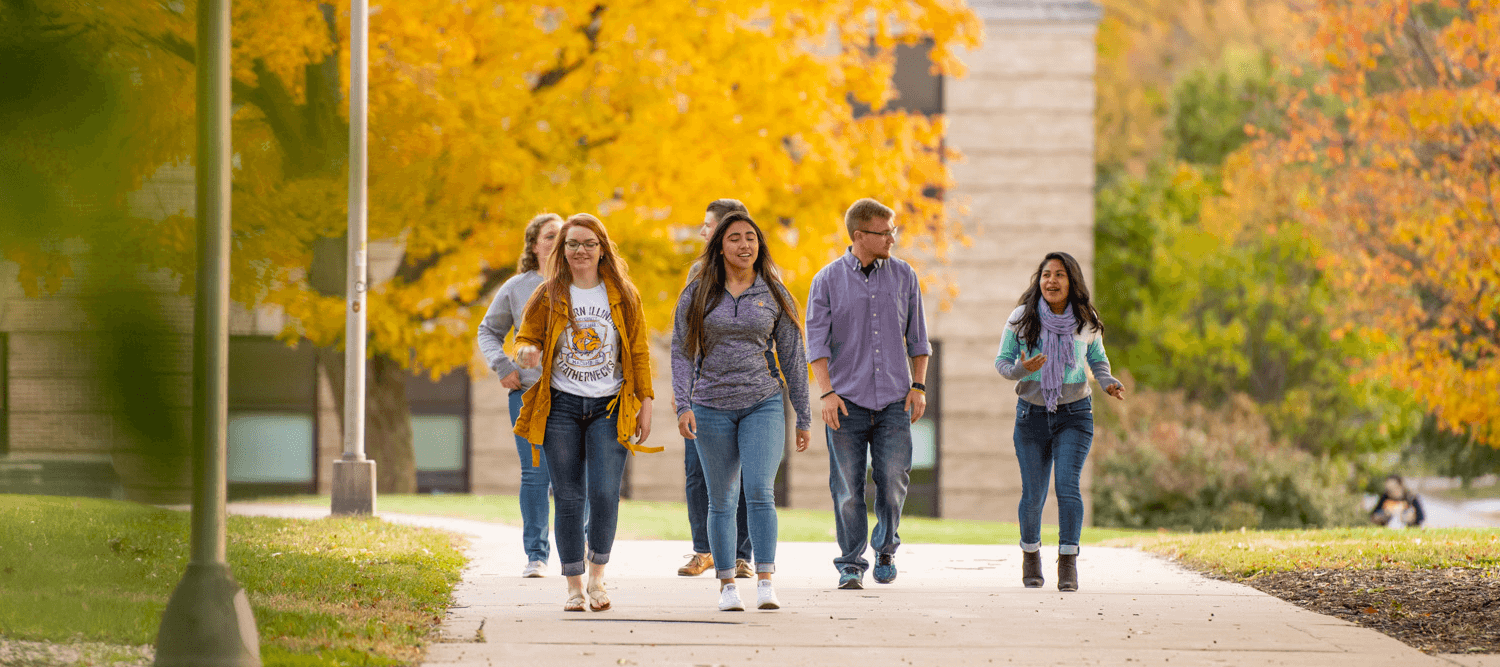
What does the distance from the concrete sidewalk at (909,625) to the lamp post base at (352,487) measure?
9.71ft

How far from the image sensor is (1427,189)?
1542 cm

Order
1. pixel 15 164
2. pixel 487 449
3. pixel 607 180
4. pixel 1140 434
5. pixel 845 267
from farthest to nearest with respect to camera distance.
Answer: pixel 1140 434 → pixel 487 449 → pixel 607 180 → pixel 845 267 → pixel 15 164

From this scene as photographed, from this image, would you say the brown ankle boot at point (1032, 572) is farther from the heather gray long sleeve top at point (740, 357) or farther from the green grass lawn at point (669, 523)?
the green grass lawn at point (669, 523)

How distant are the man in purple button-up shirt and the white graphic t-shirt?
1.38 metres

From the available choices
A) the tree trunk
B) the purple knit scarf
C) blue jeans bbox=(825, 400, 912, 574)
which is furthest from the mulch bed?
the tree trunk

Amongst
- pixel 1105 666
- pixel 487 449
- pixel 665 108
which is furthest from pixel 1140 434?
pixel 1105 666

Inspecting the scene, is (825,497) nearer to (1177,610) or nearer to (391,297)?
(391,297)

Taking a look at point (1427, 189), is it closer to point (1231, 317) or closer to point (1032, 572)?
point (1032, 572)

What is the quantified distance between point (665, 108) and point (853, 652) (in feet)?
30.2

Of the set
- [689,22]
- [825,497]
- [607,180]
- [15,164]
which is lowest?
[825,497]

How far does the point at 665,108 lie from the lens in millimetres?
13672

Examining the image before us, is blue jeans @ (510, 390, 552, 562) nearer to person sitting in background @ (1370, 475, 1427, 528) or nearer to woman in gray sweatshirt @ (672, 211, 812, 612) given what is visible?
woman in gray sweatshirt @ (672, 211, 812, 612)

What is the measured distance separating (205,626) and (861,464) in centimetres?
370

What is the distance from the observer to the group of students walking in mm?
5969
